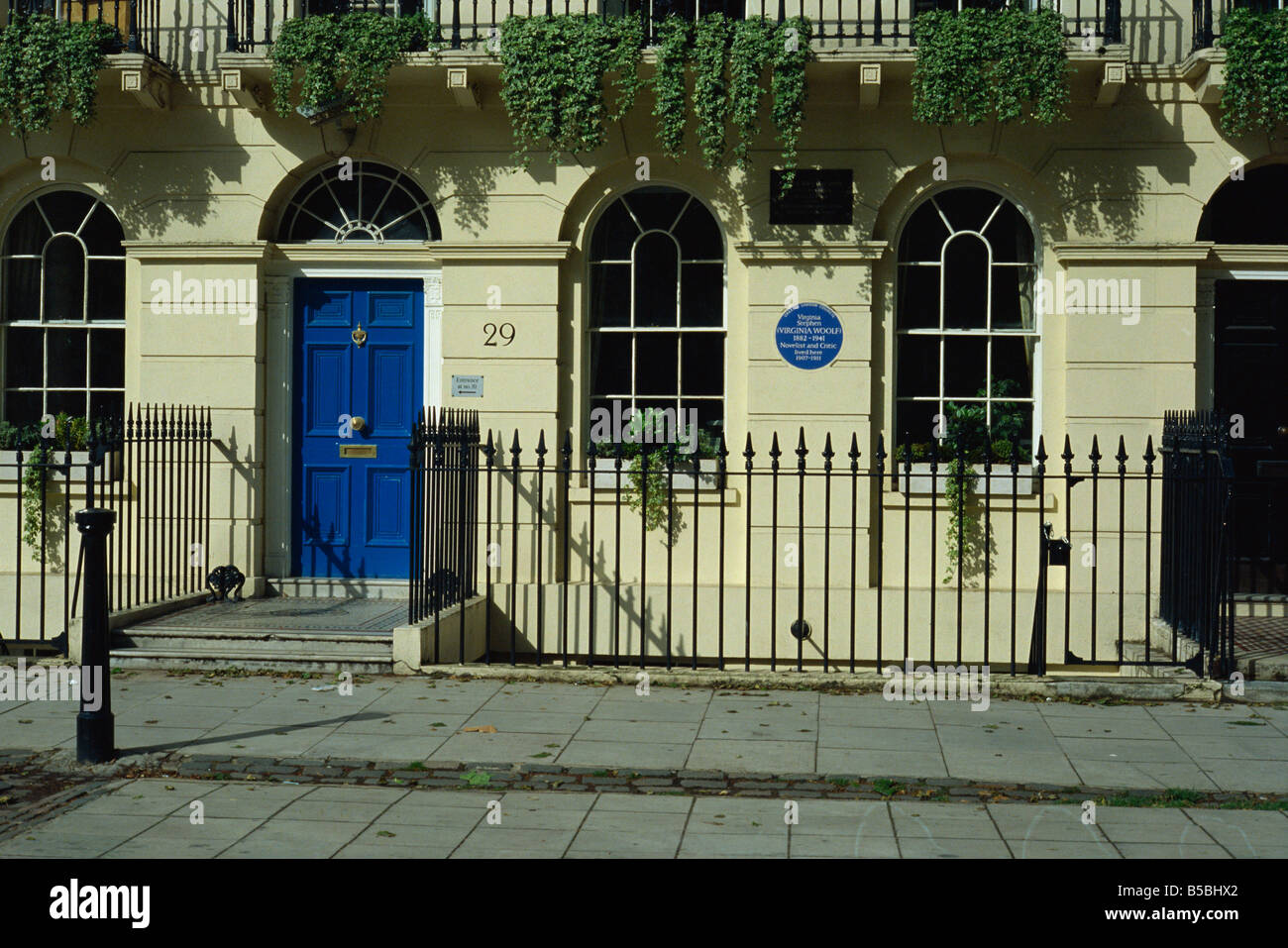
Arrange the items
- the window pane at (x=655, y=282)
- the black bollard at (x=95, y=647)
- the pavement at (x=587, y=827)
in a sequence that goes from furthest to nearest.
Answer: the window pane at (x=655, y=282), the black bollard at (x=95, y=647), the pavement at (x=587, y=827)

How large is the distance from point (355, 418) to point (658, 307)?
2790mm

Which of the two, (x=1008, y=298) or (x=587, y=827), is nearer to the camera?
(x=587, y=827)

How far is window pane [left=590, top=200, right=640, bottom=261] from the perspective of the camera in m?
12.0

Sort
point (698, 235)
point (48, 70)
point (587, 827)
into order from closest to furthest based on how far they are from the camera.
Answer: point (587, 827) → point (48, 70) → point (698, 235)

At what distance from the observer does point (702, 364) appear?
12.0 m

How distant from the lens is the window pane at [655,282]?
39.3 ft

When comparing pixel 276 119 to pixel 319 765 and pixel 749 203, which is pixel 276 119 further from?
pixel 319 765

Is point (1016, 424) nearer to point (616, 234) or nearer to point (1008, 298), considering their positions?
point (1008, 298)

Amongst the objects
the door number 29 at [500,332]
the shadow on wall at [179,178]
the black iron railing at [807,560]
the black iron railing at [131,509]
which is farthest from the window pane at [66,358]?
the black iron railing at [807,560]

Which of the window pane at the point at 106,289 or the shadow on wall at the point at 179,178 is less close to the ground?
the shadow on wall at the point at 179,178

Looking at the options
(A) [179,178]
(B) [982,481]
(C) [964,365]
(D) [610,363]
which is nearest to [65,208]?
(A) [179,178]

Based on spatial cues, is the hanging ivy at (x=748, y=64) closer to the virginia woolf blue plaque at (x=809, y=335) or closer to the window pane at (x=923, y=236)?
the virginia woolf blue plaque at (x=809, y=335)

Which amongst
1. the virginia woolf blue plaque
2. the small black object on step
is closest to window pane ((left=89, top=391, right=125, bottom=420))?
the small black object on step

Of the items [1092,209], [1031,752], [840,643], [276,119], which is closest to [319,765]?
[1031,752]
